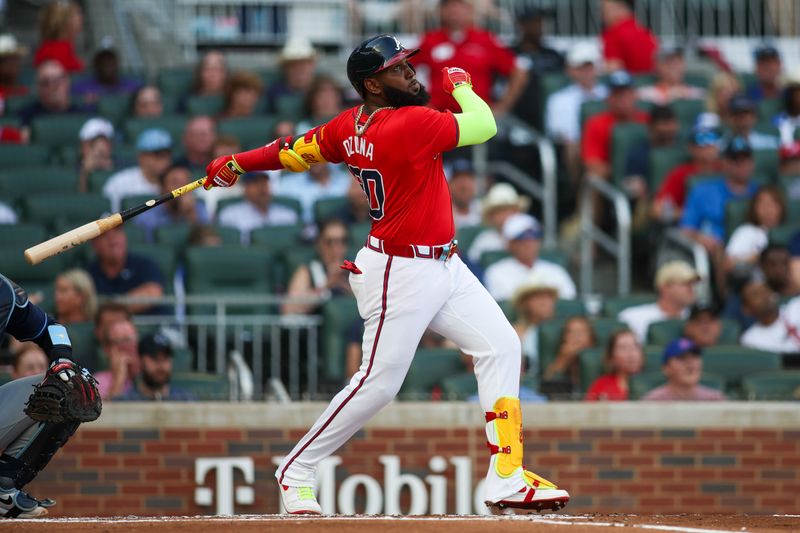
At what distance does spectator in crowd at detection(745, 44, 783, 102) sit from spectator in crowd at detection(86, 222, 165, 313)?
Result: 6.60 metres

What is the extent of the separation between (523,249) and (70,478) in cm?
357

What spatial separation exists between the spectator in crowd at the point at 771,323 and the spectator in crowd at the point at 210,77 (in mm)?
5112

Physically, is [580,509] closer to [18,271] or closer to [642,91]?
[18,271]

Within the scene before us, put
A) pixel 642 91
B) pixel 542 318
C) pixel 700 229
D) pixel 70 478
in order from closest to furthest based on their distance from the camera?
pixel 70 478
pixel 542 318
pixel 700 229
pixel 642 91

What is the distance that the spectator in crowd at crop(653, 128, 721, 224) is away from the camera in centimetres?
1191

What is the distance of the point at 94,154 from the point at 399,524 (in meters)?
6.48

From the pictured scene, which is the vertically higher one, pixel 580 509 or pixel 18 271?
pixel 18 271

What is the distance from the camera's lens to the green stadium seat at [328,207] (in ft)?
36.7

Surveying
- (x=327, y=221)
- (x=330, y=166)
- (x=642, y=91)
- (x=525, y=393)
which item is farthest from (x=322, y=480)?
(x=642, y=91)

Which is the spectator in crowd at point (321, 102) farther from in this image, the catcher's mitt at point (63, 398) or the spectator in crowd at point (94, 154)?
the catcher's mitt at point (63, 398)

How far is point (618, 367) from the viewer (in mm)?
9383

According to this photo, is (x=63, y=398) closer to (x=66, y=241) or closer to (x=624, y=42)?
(x=66, y=241)

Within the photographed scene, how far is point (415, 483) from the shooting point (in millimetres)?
9109

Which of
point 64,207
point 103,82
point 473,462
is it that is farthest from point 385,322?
point 103,82
